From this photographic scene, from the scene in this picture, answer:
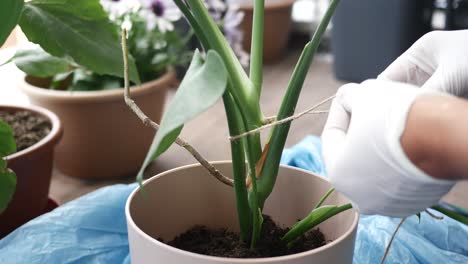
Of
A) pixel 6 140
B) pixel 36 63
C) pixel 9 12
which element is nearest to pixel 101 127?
pixel 36 63

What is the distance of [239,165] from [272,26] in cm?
142

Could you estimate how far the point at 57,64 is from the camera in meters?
0.71

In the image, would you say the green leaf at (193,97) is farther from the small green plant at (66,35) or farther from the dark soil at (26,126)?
the dark soil at (26,126)

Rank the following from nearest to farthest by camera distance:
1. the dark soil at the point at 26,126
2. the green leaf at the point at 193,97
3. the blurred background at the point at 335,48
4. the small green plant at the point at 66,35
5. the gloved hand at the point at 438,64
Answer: the green leaf at the point at 193,97, the gloved hand at the point at 438,64, the small green plant at the point at 66,35, the dark soil at the point at 26,126, the blurred background at the point at 335,48

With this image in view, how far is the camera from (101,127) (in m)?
0.96

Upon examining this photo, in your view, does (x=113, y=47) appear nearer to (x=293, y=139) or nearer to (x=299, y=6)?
(x=293, y=139)

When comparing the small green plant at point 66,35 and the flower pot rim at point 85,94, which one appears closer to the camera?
the small green plant at point 66,35

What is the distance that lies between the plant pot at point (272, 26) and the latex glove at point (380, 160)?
4.63 ft

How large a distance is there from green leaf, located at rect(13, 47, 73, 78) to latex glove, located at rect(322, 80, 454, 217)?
1.39 ft

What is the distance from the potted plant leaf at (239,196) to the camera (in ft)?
1.28

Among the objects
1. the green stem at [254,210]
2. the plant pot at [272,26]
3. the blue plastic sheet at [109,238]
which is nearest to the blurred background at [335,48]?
the plant pot at [272,26]

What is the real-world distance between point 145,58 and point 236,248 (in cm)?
64

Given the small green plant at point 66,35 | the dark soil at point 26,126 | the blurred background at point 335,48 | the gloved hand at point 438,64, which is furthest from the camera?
the blurred background at point 335,48

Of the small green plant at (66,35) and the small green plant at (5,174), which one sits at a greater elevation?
the small green plant at (66,35)
